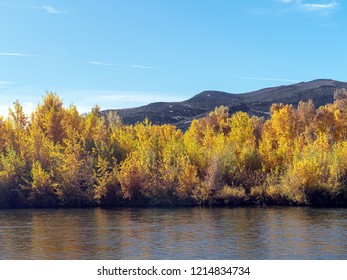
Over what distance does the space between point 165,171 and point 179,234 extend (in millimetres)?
22187

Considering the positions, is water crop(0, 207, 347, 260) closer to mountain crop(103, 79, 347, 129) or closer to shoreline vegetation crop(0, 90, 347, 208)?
shoreline vegetation crop(0, 90, 347, 208)

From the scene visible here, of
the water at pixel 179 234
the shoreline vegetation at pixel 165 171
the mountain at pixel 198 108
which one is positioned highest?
the mountain at pixel 198 108

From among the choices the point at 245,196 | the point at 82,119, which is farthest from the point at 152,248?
the point at 82,119

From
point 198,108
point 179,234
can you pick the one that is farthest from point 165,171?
point 198,108

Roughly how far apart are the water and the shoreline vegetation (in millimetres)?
4477

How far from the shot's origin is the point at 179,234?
117 feet

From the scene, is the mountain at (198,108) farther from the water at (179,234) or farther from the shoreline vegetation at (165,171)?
the water at (179,234)

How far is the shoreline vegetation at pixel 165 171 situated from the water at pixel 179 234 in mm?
4477

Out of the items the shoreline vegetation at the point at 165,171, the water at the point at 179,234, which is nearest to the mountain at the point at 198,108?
the shoreline vegetation at the point at 165,171

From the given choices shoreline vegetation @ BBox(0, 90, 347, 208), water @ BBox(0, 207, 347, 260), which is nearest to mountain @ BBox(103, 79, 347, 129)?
shoreline vegetation @ BBox(0, 90, 347, 208)

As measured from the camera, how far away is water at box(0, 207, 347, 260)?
29.3m

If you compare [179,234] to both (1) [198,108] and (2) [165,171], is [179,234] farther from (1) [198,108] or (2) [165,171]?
(1) [198,108]

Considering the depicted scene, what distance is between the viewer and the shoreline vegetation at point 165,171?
177ft

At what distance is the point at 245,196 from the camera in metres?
55.0
